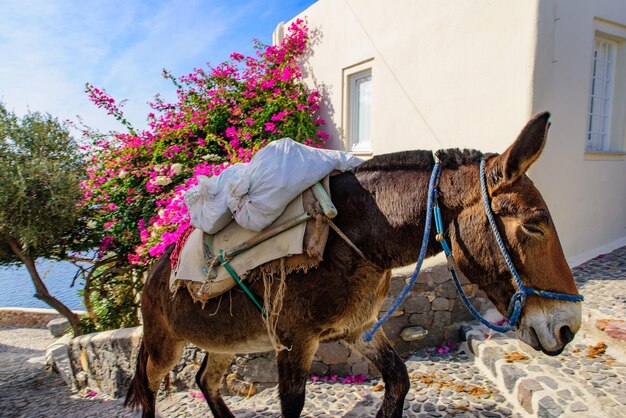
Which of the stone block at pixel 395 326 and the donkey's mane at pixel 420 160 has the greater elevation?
the donkey's mane at pixel 420 160

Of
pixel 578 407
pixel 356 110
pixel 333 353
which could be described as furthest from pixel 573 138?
pixel 333 353

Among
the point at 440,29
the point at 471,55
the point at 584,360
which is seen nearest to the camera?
the point at 584,360

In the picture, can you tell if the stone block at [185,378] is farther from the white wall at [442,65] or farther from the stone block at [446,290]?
the white wall at [442,65]

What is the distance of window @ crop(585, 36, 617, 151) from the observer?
527 cm

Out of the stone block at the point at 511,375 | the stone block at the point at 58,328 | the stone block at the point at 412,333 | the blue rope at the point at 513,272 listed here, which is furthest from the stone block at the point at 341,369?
the stone block at the point at 58,328

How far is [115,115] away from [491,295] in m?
8.53

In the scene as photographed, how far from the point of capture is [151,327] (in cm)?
294

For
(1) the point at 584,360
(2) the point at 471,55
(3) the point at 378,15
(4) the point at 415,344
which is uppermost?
(3) the point at 378,15

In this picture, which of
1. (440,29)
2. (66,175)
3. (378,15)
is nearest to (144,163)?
(66,175)

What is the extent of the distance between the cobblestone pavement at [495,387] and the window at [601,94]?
1.64m

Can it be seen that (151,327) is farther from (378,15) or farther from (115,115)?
(115,115)

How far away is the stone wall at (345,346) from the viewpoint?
4234 mm

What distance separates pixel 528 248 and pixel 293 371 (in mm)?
1335

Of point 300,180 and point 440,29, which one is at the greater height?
point 440,29
